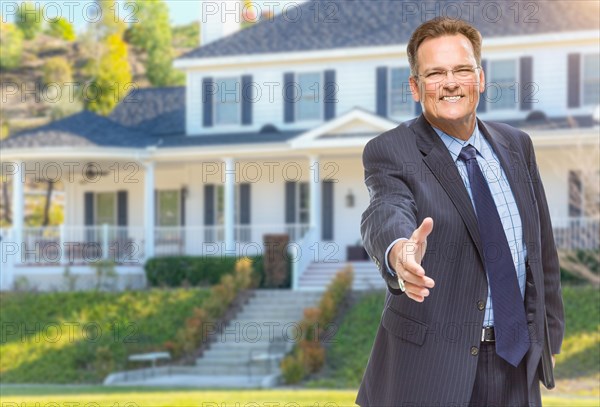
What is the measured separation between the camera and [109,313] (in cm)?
2380

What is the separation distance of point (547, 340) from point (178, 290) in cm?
2074

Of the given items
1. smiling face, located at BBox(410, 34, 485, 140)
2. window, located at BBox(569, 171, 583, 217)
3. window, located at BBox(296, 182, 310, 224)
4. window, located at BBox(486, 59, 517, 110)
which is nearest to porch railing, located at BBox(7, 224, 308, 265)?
window, located at BBox(296, 182, 310, 224)

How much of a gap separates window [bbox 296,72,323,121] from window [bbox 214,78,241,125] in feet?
5.86

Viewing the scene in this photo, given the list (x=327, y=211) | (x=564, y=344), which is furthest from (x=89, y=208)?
(x=564, y=344)

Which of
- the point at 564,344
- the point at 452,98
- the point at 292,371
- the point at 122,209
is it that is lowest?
the point at 292,371

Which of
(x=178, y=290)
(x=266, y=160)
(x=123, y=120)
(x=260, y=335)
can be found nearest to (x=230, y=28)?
(x=123, y=120)

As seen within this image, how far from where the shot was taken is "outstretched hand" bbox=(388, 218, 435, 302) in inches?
131

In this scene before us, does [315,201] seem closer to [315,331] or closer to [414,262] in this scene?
[315,331]

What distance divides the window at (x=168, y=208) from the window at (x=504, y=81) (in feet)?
31.1

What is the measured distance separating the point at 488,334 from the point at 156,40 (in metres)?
75.1

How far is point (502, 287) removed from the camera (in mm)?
3986

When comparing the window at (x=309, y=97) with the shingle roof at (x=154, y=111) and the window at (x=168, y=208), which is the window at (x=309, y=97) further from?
the window at (x=168, y=208)

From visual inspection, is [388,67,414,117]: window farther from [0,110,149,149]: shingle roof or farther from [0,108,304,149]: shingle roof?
[0,110,149,149]: shingle roof

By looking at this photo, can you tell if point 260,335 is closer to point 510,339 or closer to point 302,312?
point 302,312
